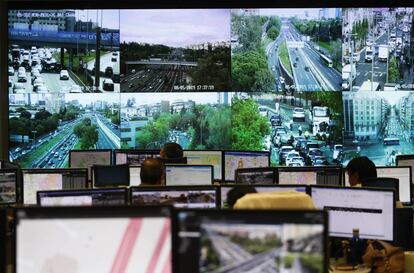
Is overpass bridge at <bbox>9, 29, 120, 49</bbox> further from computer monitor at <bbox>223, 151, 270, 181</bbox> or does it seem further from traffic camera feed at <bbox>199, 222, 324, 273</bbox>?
traffic camera feed at <bbox>199, 222, 324, 273</bbox>

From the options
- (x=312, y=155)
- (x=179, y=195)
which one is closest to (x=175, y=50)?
(x=312, y=155)

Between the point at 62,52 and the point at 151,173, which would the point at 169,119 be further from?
the point at 151,173

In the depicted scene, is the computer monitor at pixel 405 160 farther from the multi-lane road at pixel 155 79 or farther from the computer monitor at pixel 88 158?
the computer monitor at pixel 88 158

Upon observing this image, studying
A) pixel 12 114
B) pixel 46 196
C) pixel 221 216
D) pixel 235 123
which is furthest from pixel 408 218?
pixel 12 114

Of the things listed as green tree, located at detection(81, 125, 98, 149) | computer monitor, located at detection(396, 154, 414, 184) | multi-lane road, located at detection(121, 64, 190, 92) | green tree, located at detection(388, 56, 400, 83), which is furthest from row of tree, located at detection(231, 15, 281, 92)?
computer monitor, located at detection(396, 154, 414, 184)

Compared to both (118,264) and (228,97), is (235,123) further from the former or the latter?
(118,264)

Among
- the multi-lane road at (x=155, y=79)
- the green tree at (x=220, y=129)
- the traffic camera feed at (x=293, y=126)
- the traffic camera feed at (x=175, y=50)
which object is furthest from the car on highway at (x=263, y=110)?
the multi-lane road at (x=155, y=79)
